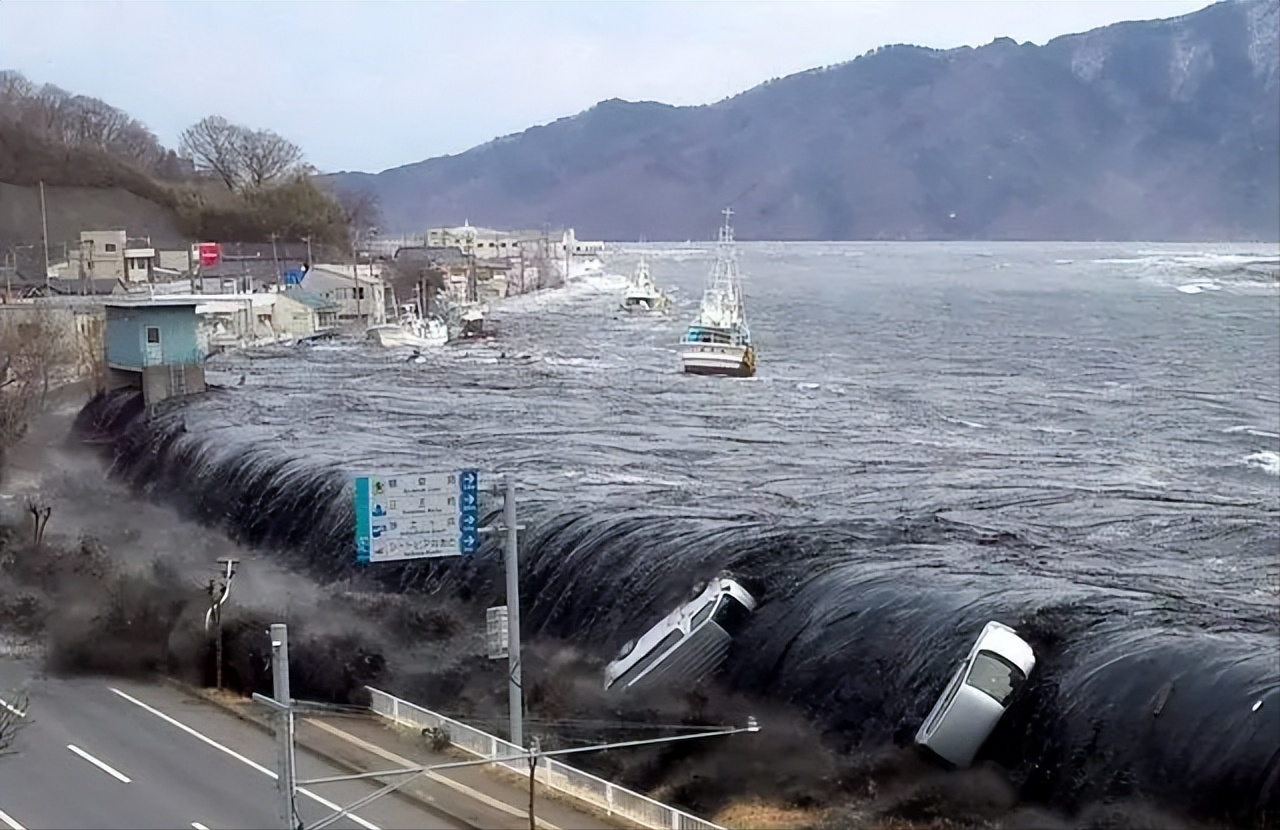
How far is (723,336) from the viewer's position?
451 inches

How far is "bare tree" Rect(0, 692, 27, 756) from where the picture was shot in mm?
2662

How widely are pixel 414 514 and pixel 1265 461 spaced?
18.6 feet

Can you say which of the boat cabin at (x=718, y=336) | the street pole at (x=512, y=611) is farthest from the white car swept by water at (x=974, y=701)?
the boat cabin at (x=718, y=336)

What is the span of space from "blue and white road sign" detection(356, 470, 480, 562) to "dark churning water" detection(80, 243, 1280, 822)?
1.24 meters

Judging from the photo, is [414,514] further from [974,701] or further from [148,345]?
[148,345]

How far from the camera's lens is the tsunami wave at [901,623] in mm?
3217

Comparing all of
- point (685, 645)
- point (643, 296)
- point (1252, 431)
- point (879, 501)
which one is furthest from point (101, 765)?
point (643, 296)

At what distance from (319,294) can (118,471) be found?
6.22m

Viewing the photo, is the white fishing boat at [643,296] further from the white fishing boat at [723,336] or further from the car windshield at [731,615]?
the car windshield at [731,615]

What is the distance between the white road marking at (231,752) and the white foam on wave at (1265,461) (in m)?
5.50

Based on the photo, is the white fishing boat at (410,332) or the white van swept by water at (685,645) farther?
the white fishing boat at (410,332)

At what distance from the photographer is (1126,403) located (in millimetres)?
9234

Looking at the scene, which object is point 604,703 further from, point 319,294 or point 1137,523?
point 319,294

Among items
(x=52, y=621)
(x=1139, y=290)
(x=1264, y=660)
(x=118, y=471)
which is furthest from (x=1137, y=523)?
(x=1139, y=290)
